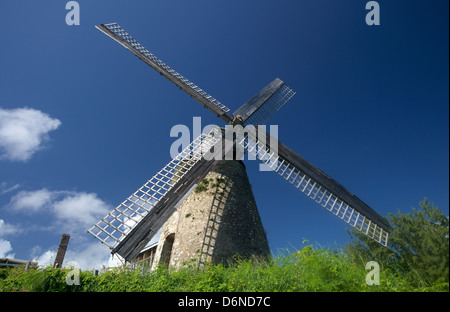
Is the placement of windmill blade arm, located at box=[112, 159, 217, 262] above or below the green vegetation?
above

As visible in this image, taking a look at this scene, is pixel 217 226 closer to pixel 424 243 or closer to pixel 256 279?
pixel 256 279

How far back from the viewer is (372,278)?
4625 millimetres

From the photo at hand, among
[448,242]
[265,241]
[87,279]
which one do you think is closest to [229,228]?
[265,241]

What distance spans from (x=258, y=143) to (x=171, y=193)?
197 inches

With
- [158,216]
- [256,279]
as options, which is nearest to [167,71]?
[158,216]

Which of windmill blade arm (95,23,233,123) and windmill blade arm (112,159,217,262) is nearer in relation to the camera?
windmill blade arm (112,159,217,262)

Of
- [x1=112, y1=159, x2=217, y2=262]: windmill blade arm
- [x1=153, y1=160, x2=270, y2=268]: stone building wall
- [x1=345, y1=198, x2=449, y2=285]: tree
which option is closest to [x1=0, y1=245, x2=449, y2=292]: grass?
[x1=345, y1=198, x2=449, y2=285]: tree

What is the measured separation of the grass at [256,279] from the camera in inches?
179

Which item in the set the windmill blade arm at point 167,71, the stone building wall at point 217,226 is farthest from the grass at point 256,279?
the windmill blade arm at point 167,71

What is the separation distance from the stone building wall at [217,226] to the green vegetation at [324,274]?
3365 mm

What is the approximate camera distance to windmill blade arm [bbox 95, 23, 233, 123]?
497 inches

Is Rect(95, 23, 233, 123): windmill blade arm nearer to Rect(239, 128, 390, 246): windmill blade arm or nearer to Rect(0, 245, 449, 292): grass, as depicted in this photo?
Rect(239, 128, 390, 246): windmill blade arm

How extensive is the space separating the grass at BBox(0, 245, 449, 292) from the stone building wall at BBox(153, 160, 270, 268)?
3267mm

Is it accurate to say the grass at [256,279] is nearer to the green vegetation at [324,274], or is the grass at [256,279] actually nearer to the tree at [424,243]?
the green vegetation at [324,274]
